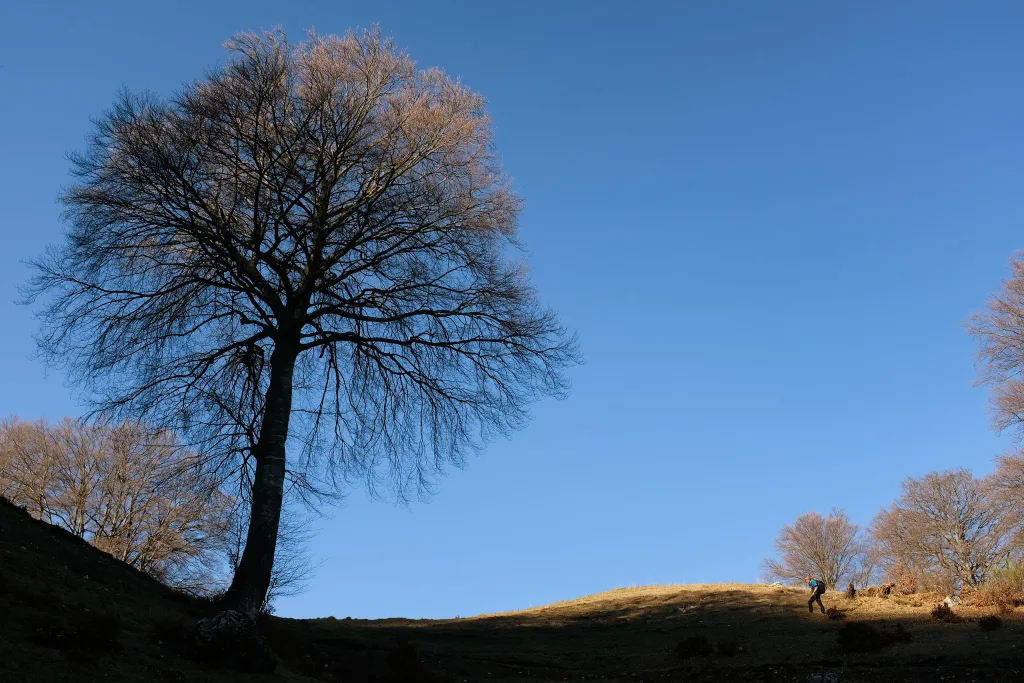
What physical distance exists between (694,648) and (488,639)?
486 cm

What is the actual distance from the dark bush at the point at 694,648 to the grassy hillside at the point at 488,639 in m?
Result: 0.03

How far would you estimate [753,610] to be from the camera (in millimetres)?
22109

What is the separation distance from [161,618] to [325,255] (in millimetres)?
7058

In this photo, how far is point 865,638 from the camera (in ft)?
49.3

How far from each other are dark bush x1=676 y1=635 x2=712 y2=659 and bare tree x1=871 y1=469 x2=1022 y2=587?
2611 cm

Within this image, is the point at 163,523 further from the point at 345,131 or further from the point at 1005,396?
the point at 1005,396

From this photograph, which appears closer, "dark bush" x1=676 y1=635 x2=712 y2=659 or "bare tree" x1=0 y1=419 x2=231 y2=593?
"dark bush" x1=676 y1=635 x2=712 y2=659

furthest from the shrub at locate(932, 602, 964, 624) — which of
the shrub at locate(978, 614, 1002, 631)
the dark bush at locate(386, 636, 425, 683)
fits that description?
the dark bush at locate(386, 636, 425, 683)

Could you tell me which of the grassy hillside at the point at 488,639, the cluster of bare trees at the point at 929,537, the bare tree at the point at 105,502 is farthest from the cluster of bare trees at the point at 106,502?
the cluster of bare trees at the point at 929,537

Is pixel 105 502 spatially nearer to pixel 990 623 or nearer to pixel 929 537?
pixel 990 623

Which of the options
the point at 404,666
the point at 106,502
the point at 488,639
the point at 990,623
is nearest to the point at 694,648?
the point at 488,639

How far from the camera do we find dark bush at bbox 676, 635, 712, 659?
1598 centimetres

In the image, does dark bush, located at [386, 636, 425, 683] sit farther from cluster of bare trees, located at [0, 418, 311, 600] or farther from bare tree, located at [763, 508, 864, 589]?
bare tree, located at [763, 508, 864, 589]

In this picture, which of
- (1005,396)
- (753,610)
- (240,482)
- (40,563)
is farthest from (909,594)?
(40,563)
